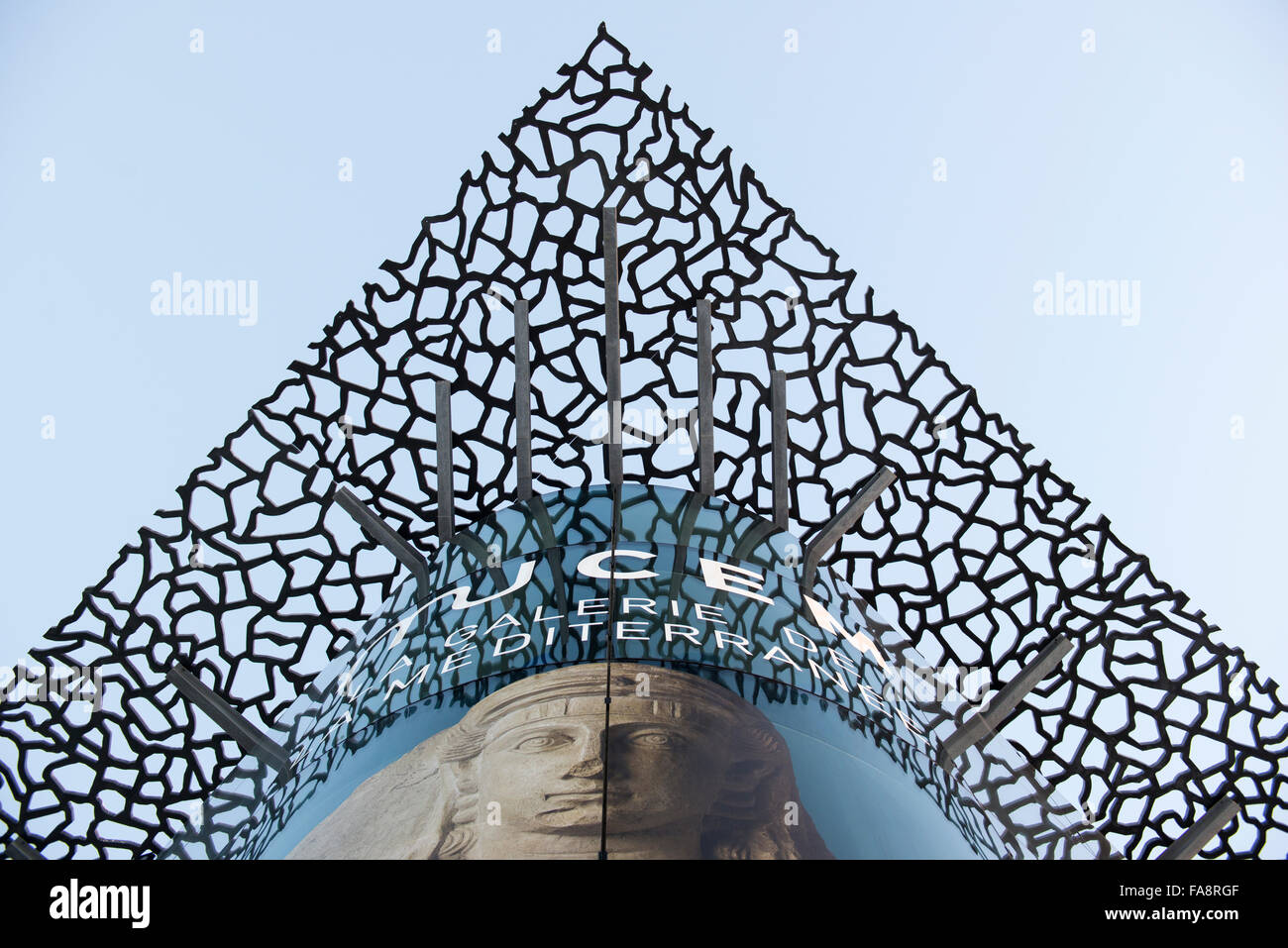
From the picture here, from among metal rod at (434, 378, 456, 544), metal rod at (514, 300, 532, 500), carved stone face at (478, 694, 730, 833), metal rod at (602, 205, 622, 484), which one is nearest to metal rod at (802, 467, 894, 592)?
metal rod at (602, 205, 622, 484)

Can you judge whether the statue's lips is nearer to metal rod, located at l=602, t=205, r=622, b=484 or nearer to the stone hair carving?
the stone hair carving

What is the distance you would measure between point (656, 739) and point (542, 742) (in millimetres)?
321

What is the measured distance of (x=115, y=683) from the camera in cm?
676

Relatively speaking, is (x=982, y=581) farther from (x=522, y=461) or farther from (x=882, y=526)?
(x=522, y=461)

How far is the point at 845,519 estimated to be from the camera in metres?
6.40

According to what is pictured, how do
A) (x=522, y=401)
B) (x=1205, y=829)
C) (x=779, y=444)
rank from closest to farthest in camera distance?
(x=1205, y=829) < (x=779, y=444) < (x=522, y=401)

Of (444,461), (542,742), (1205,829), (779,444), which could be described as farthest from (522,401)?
(1205,829)

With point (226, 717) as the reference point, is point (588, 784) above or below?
above

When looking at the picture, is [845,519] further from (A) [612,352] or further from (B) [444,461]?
(B) [444,461]

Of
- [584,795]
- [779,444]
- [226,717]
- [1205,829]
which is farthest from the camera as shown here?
[779,444]

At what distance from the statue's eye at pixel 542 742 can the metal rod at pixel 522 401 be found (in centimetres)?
245

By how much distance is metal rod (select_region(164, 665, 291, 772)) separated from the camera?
5.67 meters

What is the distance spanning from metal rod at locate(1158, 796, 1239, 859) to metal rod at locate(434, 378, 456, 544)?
3608 millimetres

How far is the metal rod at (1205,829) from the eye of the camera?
5645 mm
